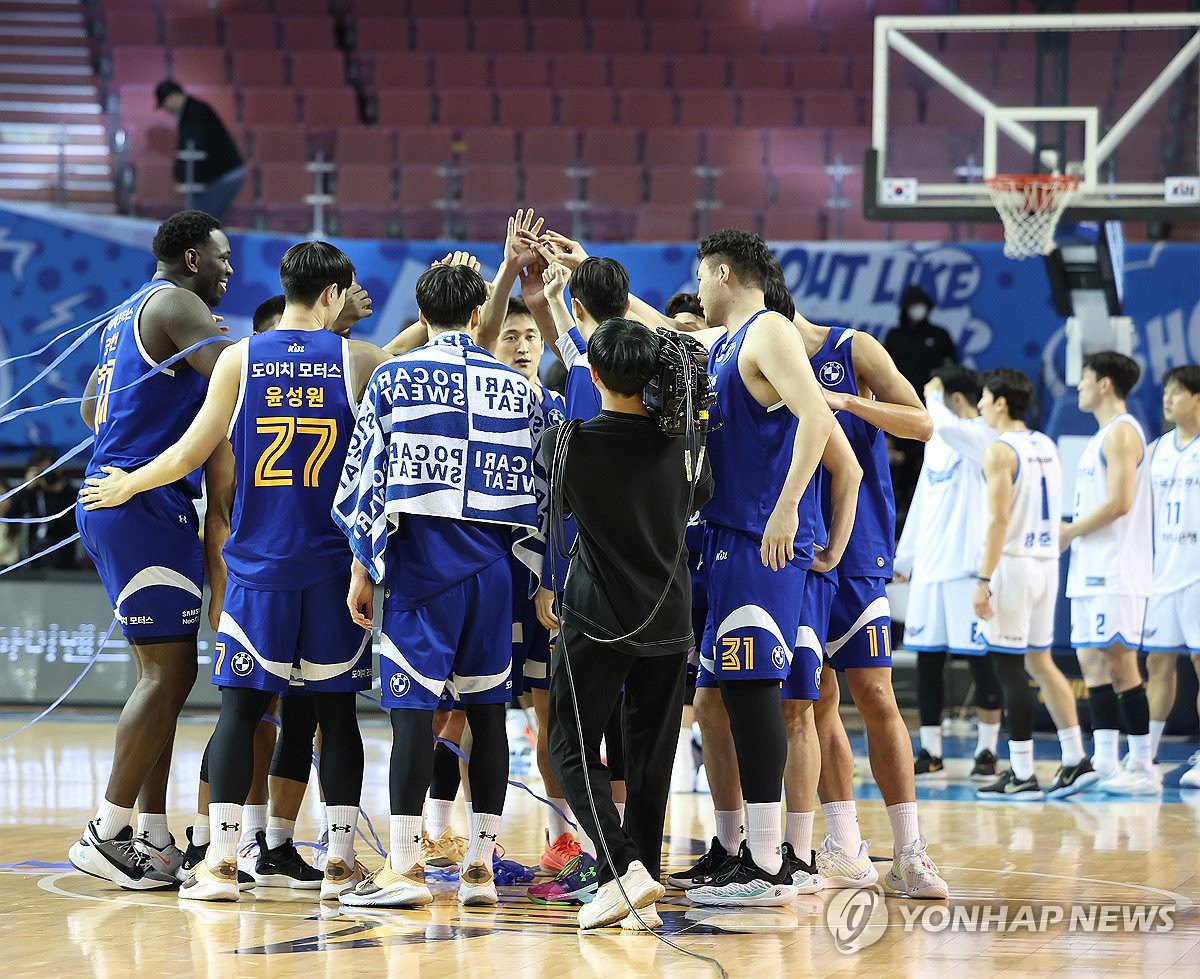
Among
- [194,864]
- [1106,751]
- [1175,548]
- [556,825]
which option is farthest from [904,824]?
[1175,548]

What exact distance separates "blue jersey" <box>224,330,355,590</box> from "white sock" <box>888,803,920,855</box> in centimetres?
215

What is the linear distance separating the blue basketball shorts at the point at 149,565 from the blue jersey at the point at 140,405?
0.57ft

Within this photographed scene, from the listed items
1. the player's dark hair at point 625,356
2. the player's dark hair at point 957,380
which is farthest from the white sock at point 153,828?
the player's dark hair at point 957,380

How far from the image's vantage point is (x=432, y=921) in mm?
4953

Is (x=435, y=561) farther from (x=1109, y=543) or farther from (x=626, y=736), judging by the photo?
(x=1109, y=543)

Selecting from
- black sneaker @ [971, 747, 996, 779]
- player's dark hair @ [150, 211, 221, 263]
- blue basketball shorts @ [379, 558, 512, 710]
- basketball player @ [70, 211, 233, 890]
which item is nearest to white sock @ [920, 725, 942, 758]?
black sneaker @ [971, 747, 996, 779]

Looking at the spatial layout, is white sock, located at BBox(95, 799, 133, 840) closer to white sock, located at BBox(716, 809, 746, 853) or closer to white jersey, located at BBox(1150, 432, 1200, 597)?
white sock, located at BBox(716, 809, 746, 853)

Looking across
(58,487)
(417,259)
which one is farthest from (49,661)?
(417,259)

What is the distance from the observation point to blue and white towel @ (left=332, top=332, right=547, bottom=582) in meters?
5.12

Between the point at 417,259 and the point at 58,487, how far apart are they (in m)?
3.57

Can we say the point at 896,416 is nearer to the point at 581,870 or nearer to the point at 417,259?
the point at 581,870

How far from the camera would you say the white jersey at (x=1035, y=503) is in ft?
29.5

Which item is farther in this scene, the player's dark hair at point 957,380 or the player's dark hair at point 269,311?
the player's dark hair at point 957,380

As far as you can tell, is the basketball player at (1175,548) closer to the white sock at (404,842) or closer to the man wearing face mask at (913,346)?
the man wearing face mask at (913,346)
